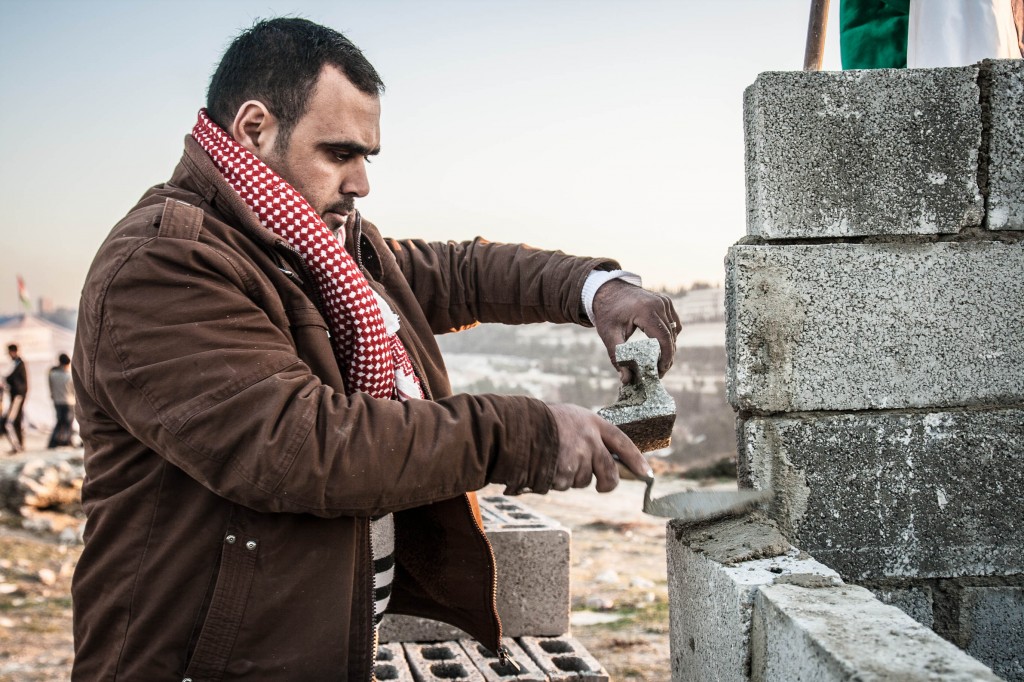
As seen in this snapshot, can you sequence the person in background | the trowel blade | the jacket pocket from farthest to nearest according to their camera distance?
1. the person in background
2. the trowel blade
3. the jacket pocket

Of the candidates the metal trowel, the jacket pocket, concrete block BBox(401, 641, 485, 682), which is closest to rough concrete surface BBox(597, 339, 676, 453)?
the metal trowel

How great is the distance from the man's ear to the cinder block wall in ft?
5.12

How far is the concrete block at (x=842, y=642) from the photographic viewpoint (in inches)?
65.7

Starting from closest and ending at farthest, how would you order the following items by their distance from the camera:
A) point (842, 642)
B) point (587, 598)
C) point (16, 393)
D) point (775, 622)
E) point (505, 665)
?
point (842, 642), point (775, 622), point (505, 665), point (587, 598), point (16, 393)

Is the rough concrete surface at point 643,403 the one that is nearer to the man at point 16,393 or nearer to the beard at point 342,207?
the beard at point 342,207

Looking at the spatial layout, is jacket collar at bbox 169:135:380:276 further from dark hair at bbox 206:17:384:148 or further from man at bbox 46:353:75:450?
man at bbox 46:353:75:450

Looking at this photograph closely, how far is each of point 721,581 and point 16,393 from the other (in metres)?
14.9

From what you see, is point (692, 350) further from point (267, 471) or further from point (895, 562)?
point (267, 471)

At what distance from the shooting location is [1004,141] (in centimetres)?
289

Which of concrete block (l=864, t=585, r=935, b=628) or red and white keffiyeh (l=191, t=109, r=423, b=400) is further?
concrete block (l=864, t=585, r=935, b=628)

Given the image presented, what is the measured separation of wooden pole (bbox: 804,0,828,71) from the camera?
3846 mm

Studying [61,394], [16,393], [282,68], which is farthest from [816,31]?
[16,393]

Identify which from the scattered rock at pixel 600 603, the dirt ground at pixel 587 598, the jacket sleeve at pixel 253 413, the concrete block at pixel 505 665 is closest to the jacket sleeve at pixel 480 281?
the jacket sleeve at pixel 253 413

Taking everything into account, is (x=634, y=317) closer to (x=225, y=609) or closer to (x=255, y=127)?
(x=255, y=127)
